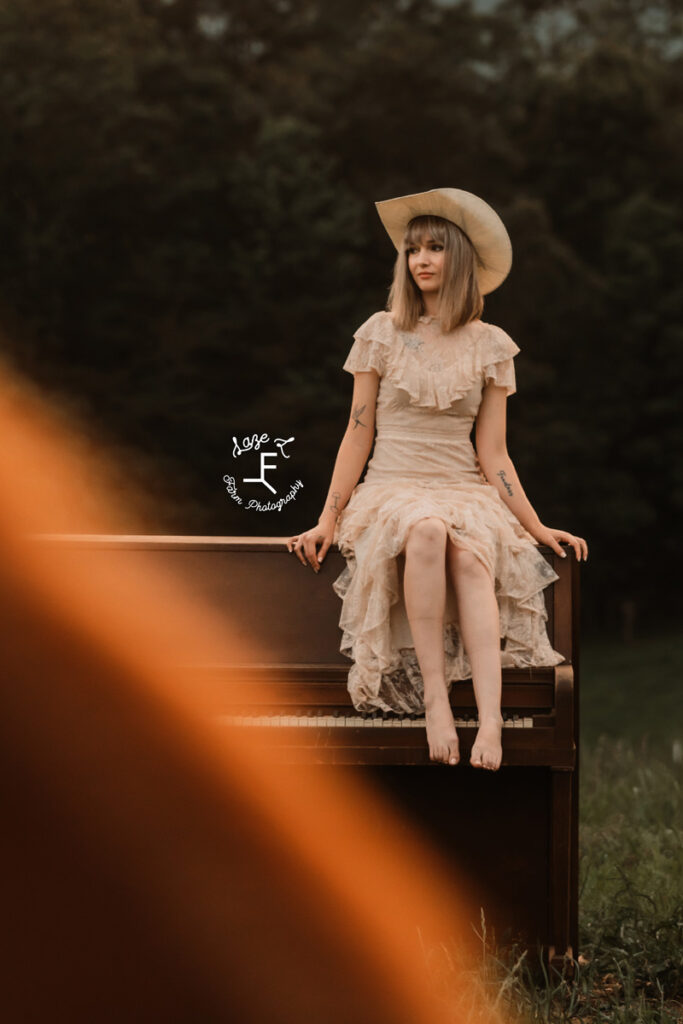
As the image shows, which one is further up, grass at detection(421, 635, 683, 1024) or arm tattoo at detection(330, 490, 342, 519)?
arm tattoo at detection(330, 490, 342, 519)

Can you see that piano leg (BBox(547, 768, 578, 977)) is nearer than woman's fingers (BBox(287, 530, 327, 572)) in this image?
Yes

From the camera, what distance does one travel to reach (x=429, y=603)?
11.0 ft

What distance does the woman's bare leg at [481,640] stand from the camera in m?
3.24

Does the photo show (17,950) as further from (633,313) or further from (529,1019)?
(633,313)

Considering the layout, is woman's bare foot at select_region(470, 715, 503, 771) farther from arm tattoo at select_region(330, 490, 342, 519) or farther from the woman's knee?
arm tattoo at select_region(330, 490, 342, 519)

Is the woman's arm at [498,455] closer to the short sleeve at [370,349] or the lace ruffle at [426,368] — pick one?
the lace ruffle at [426,368]

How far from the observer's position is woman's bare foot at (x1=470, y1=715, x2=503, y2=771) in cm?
322

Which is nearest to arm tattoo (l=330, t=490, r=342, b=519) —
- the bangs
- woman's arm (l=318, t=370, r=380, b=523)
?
woman's arm (l=318, t=370, r=380, b=523)

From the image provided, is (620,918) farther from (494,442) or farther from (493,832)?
(494,442)

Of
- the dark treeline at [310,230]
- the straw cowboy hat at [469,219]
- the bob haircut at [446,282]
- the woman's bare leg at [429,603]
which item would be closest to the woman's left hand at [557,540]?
the woman's bare leg at [429,603]

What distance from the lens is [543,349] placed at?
22.0 metres

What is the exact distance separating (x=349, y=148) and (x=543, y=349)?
4.98 meters

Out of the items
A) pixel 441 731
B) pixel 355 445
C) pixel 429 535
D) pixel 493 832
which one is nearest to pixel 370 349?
pixel 355 445

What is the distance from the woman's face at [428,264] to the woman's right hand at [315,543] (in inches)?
31.3
